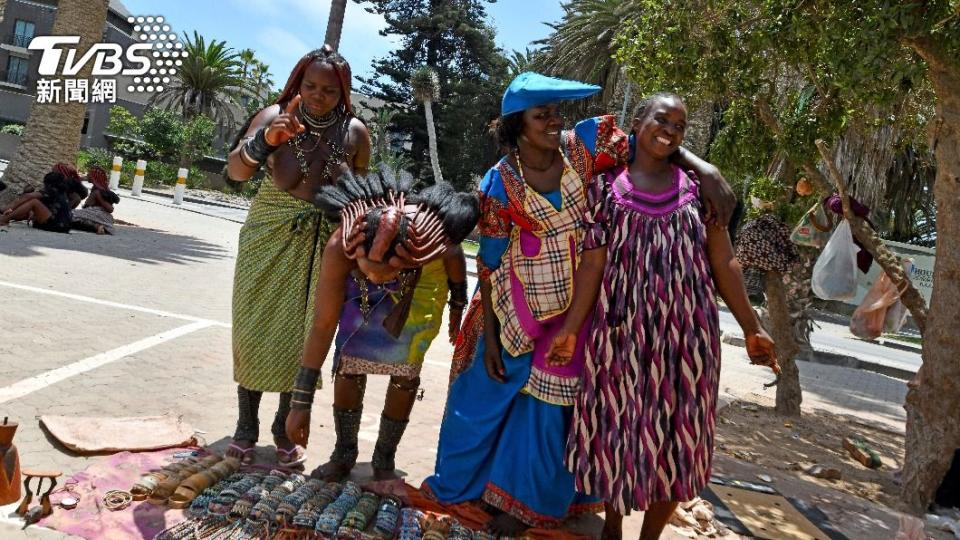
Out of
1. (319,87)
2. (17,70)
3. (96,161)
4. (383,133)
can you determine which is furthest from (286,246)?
(17,70)

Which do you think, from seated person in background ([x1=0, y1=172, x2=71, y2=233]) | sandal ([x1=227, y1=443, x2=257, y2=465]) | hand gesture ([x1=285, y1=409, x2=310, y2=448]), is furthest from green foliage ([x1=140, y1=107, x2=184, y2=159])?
hand gesture ([x1=285, y1=409, x2=310, y2=448])

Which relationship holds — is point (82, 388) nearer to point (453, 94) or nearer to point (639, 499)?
point (639, 499)

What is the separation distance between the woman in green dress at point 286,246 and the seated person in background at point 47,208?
28.9 ft

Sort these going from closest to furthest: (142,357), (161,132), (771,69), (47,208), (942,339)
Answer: (942,339) → (142,357) → (771,69) → (47,208) → (161,132)

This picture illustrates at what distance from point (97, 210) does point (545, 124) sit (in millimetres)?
10609

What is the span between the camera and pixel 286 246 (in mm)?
3531

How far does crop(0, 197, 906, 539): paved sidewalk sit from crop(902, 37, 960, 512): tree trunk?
2329 mm

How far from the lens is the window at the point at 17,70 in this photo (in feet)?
161

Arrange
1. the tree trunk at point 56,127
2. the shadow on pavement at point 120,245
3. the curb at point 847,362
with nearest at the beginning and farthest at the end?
1. the shadow on pavement at point 120,245
2. the tree trunk at point 56,127
3. the curb at point 847,362

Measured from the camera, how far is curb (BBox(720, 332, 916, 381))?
13.4 m

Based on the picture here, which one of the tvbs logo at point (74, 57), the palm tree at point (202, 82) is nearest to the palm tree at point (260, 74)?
the palm tree at point (202, 82)

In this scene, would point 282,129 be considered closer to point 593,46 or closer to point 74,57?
point 74,57

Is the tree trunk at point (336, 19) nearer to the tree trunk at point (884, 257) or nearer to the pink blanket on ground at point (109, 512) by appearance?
the tree trunk at point (884, 257)

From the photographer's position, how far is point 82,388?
13.8 feet
